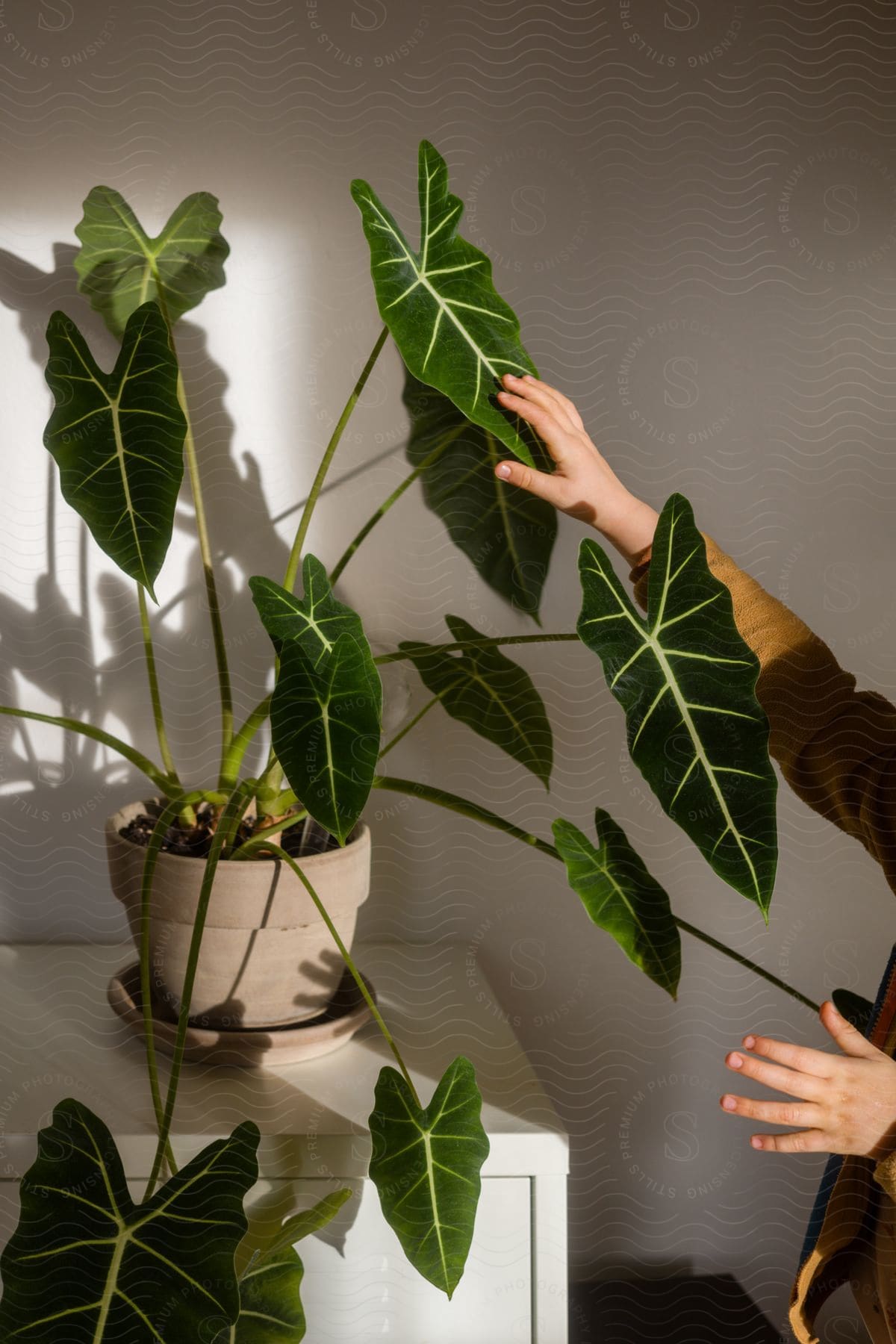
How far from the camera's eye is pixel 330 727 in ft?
2.40

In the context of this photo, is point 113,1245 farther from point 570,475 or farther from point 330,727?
point 570,475

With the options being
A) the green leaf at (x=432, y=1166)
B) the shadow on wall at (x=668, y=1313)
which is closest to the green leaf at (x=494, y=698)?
the green leaf at (x=432, y=1166)

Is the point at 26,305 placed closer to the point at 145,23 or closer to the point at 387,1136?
the point at 145,23

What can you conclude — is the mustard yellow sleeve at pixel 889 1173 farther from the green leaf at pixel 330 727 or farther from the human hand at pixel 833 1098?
the green leaf at pixel 330 727

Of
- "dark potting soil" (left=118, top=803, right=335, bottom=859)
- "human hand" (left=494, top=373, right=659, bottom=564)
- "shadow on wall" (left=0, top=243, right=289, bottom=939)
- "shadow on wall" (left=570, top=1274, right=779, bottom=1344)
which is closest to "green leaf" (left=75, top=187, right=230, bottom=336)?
"shadow on wall" (left=0, top=243, right=289, bottom=939)

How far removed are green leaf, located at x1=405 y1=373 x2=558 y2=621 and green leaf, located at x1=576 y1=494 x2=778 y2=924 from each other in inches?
10.5

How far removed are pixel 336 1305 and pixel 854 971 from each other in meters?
0.61

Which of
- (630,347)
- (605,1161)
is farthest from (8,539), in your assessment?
(605,1161)

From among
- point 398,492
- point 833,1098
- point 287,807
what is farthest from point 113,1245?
point 398,492

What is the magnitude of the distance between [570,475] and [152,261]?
17.9 inches

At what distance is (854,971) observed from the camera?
112cm

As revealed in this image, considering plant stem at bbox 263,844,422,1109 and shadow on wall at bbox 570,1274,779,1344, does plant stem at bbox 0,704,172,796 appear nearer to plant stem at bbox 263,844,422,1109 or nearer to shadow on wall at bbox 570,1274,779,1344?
plant stem at bbox 263,844,422,1109

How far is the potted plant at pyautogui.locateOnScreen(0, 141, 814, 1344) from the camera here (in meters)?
0.70

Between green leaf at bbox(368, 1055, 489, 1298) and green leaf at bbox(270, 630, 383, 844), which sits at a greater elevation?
green leaf at bbox(270, 630, 383, 844)
